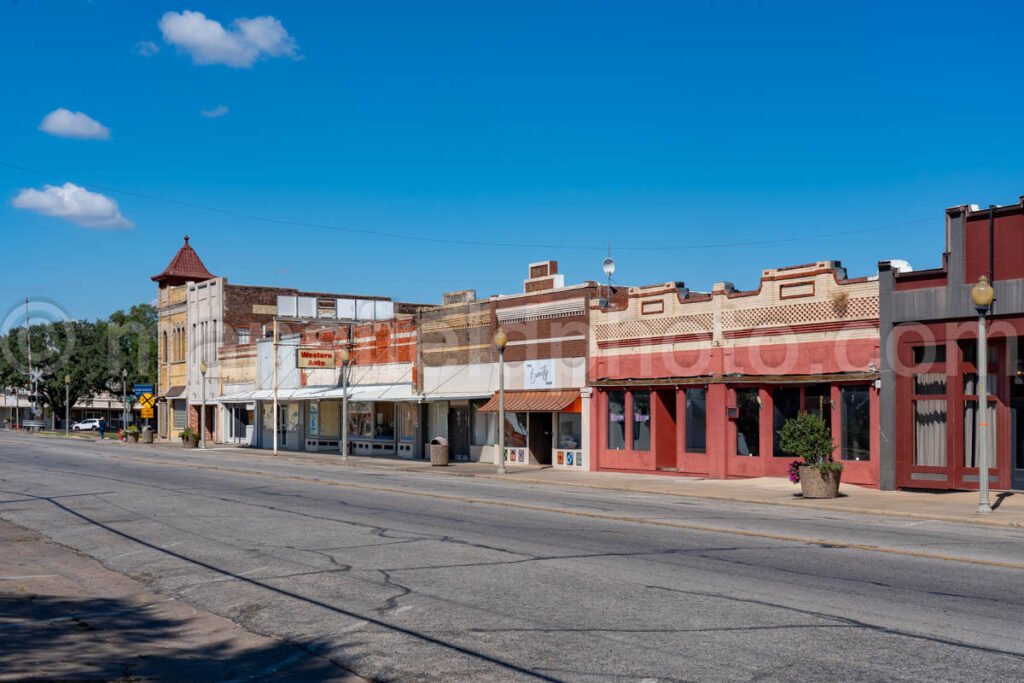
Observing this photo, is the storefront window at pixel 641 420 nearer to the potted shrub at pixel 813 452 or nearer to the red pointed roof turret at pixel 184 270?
the potted shrub at pixel 813 452

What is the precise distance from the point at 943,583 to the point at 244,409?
5593 cm

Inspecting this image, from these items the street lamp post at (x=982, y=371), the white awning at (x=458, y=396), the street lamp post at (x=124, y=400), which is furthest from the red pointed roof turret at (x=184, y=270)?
the street lamp post at (x=982, y=371)

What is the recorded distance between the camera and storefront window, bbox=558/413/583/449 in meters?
36.1

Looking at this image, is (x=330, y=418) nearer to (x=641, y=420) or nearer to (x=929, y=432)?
(x=641, y=420)

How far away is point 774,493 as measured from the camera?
Answer: 83.7 ft

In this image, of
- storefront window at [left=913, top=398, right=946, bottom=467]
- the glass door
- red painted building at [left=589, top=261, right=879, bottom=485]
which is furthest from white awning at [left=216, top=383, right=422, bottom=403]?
the glass door

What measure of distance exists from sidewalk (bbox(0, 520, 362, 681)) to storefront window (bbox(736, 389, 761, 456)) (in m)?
20.2

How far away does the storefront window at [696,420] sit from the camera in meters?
31.5

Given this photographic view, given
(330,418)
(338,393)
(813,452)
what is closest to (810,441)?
(813,452)

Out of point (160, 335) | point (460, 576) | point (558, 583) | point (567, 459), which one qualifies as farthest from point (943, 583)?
point (160, 335)

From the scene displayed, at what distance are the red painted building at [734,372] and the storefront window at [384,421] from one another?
14151mm

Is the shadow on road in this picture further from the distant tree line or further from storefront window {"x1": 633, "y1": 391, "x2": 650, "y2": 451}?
the distant tree line

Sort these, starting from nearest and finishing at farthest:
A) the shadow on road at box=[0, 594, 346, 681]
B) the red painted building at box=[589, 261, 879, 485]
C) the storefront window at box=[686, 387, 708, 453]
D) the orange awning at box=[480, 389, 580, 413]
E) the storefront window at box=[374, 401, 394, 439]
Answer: the shadow on road at box=[0, 594, 346, 681]
the red painted building at box=[589, 261, 879, 485]
the storefront window at box=[686, 387, 708, 453]
the orange awning at box=[480, 389, 580, 413]
the storefront window at box=[374, 401, 394, 439]

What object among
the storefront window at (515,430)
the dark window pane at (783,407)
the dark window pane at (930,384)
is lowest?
the storefront window at (515,430)
